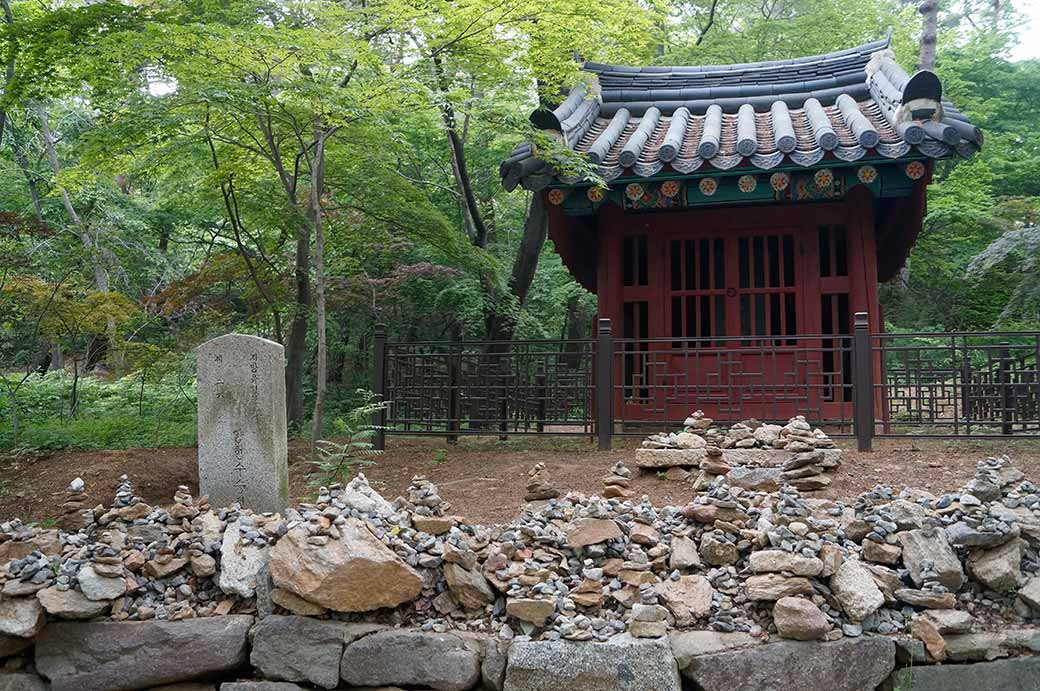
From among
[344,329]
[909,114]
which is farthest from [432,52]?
[344,329]

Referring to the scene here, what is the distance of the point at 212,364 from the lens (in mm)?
5465

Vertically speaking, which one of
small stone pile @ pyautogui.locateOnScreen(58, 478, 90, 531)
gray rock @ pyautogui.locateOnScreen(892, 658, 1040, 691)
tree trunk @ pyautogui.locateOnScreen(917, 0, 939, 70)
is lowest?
gray rock @ pyautogui.locateOnScreen(892, 658, 1040, 691)

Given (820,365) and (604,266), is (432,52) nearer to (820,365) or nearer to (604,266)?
(604,266)

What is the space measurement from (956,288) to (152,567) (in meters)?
16.2

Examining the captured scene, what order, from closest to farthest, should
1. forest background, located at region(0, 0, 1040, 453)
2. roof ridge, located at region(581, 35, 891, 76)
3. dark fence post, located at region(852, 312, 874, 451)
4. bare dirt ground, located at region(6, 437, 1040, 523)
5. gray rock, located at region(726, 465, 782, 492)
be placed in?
1. gray rock, located at region(726, 465, 782, 492)
2. bare dirt ground, located at region(6, 437, 1040, 523)
3. dark fence post, located at region(852, 312, 874, 451)
4. forest background, located at region(0, 0, 1040, 453)
5. roof ridge, located at region(581, 35, 891, 76)

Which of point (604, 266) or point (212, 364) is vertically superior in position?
point (604, 266)

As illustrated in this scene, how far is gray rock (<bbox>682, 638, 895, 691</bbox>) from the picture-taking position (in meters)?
3.93

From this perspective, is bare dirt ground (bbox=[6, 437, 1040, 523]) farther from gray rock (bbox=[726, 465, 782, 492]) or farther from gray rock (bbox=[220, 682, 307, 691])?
gray rock (bbox=[220, 682, 307, 691])

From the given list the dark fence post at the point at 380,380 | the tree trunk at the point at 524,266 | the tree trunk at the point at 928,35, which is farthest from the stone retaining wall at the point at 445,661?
the tree trunk at the point at 928,35

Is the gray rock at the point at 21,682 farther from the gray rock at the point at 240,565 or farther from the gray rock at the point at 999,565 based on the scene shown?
the gray rock at the point at 999,565

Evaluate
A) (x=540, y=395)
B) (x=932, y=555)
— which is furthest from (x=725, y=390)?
(x=932, y=555)

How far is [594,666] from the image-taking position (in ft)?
12.8

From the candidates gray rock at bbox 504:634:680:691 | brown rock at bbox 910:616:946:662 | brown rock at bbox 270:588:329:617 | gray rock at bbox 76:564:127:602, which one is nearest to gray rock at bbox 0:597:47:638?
gray rock at bbox 76:564:127:602

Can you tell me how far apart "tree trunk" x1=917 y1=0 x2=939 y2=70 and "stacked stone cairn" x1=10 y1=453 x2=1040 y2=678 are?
45.2 feet
